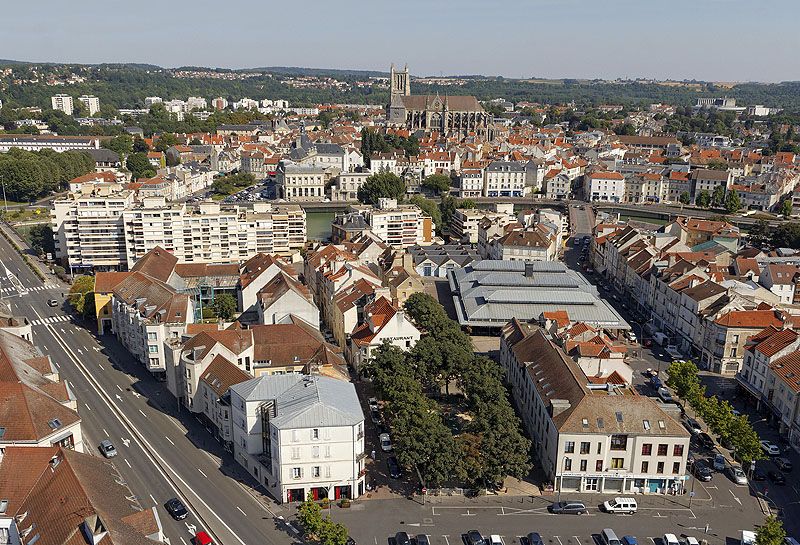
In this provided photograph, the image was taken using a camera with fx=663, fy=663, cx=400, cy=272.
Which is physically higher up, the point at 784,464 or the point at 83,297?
the point at 83,297

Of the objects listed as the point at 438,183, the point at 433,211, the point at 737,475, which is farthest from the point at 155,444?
the point at 438,183

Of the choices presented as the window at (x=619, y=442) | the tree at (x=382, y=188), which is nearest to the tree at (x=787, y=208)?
the tree at (x=382, y=188)

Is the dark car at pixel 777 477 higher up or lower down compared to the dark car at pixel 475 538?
higher up

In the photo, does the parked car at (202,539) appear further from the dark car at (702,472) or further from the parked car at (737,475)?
the parked car at (737,475)

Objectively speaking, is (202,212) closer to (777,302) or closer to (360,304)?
(360,304)

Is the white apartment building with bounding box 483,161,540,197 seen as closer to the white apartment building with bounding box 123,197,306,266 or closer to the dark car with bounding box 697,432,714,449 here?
the white apartment building with bounding box 123,197,306,266

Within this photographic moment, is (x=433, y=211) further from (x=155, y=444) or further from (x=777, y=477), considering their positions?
(x=777, y=477)
